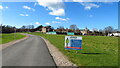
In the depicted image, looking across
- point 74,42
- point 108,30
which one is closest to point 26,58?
point 74,42

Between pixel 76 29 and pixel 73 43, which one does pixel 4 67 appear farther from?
pixel 76 29

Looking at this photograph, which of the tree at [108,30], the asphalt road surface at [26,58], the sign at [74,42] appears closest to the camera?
the asphalt road surface at [26,58]

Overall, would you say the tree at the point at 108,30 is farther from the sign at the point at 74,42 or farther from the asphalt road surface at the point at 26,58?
the asphalt road surface at the point at 26,58

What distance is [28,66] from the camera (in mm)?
5793

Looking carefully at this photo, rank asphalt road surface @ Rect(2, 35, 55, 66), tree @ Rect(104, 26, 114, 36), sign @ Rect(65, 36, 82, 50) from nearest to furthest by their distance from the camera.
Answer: asphalt road surface @ Rect(2, 35, 55, 66)
sign @ Rect(65, 36, 82, 50)
tree @ Rect(104, 26, 114, 36)

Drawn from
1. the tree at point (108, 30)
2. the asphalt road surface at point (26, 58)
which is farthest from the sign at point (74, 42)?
the tree at point (108, 30)

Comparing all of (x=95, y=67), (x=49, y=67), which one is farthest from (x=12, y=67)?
(x=95, y=67)

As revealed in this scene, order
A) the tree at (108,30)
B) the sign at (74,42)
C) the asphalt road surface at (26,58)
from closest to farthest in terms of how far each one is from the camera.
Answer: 1. the asphalt road surface at (26,58)
2. the sign at (74,42)
3. the tree at (108,30)

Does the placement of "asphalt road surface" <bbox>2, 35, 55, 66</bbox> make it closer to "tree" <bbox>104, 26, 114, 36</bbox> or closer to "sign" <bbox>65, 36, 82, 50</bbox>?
"sign" <bbox>65, 36, 82, 50</bbox>

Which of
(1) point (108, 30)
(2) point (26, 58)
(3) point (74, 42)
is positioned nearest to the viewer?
(2) point (26, 58)

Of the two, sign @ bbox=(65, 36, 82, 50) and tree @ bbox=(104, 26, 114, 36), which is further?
tree @ bbox=(104, 26, 114, 36)

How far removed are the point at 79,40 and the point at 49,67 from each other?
4931 mm

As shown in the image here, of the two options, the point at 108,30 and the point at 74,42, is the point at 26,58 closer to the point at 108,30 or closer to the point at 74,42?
the point at 74,42

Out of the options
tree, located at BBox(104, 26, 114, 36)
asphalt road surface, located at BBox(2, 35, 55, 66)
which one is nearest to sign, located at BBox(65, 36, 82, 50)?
asphalt road surface, located at BBox(2, 35, 55, 66)
